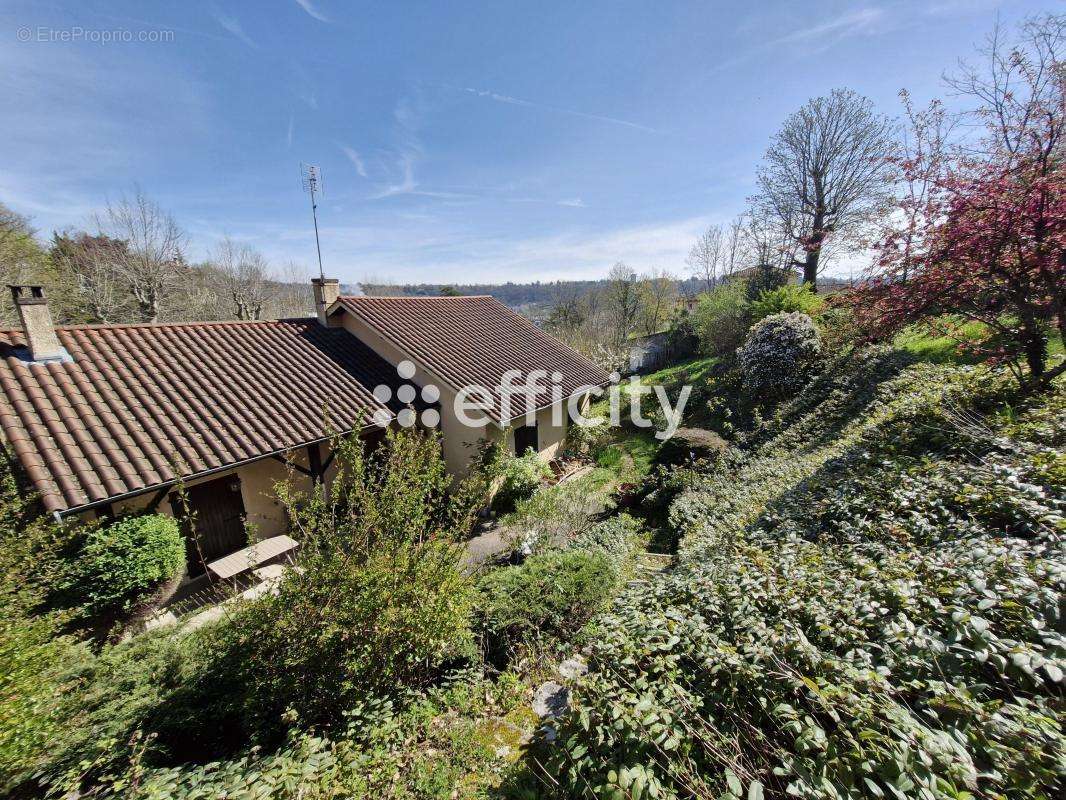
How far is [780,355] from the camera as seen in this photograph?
12.9m

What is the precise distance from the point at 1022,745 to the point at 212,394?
1152 cm

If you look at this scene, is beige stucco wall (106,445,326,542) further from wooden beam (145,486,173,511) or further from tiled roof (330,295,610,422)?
tiled roof (330,295,610,422)

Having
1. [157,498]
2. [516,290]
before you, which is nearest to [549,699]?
[157,498]

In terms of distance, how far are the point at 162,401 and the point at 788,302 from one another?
20.0 meters

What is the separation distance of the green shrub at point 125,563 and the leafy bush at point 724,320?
818 inches

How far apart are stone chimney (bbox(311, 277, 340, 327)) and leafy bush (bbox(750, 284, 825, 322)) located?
1593 centimetres

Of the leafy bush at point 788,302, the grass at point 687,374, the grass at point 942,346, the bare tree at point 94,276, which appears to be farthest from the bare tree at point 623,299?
the bare tree at point 94,276

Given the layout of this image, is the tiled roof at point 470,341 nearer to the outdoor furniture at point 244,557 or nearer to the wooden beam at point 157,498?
the outdoor furniture at point 244,557

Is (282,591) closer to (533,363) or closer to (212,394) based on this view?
(212,394)

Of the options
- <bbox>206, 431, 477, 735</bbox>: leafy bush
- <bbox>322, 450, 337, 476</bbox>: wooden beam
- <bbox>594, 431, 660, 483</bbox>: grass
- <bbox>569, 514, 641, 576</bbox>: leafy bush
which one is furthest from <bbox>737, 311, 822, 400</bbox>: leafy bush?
<bbox>322, 450, 337, 476</bbox>: wooden beam

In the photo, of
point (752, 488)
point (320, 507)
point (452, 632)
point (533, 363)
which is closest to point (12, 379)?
point (320, 507)

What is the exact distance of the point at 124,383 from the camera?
26.1ft

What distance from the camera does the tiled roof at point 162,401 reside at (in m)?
6.36

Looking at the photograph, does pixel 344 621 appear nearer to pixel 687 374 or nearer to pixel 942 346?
pixel 942 346
